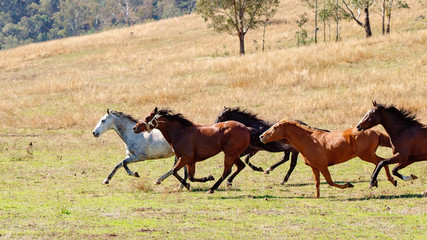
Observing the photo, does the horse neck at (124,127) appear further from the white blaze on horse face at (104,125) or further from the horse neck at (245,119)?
the horse neck at (245,119)

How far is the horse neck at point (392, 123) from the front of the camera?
494 inches

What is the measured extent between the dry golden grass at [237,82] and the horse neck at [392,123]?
32.4 feet

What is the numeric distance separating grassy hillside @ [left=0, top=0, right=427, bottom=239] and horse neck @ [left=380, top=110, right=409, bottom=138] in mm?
1192

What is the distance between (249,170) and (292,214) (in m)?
6.02

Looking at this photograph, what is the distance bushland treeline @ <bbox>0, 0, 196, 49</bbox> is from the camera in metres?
118

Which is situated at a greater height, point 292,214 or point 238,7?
point 238,7

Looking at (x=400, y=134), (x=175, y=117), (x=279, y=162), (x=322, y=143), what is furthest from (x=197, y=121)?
(x=400, y=134)

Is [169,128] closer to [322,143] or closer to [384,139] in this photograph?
[322,143]

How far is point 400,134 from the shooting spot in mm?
12500

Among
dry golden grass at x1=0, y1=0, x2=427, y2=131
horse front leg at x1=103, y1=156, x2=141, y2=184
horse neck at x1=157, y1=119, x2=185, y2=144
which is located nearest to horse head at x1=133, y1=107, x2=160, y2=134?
horse neck at x1=157, y1=119, x2=185, y2=144

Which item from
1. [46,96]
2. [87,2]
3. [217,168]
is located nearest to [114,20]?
[87,2]

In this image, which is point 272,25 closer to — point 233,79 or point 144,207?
point 233,79

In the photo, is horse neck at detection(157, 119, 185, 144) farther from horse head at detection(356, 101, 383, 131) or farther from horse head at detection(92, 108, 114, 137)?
horse head at detection(356, 101, 383, 131)

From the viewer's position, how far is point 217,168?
1706cm
